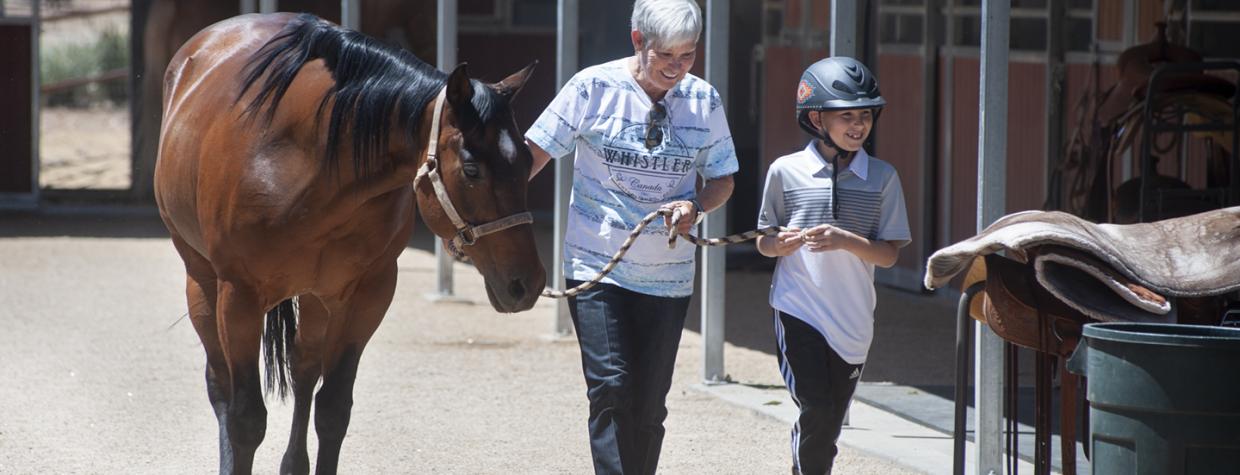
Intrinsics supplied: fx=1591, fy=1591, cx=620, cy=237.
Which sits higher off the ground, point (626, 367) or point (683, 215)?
point (683, 215)

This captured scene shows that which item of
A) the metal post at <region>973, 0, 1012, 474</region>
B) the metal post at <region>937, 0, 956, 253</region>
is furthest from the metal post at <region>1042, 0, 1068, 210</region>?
the metal post at <region>973, 0, 1012, 474</region>

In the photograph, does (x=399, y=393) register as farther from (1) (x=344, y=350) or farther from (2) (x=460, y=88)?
(2) (x=460, y=88)

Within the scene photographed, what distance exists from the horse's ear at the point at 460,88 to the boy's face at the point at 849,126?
918 millimetres

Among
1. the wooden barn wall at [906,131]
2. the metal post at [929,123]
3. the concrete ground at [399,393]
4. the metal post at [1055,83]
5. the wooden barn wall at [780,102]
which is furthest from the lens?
the wooden barn wall at [780,102]

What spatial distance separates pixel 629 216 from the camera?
407 centimetres

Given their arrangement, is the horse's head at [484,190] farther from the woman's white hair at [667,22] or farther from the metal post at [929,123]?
the metal post at [929,123]

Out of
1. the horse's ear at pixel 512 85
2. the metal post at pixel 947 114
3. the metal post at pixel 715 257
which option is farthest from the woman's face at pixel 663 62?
the metal post at pixel 947 114

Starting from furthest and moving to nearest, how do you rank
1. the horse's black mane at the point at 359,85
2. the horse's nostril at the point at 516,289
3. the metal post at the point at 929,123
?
the metal post at the point at 929,123 → the horse's black mane at the point at 359,85 → the horse's nostril at the point at 516,289

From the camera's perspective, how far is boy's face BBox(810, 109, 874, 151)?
13.4 ft

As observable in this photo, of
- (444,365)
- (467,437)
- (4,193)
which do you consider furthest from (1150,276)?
(4,193)

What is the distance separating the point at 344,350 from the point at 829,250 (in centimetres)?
157

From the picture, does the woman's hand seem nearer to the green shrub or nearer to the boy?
the boy

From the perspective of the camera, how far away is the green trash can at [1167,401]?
3.16m

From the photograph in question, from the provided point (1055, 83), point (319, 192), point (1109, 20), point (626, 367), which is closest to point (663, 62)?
point (626, 367)
